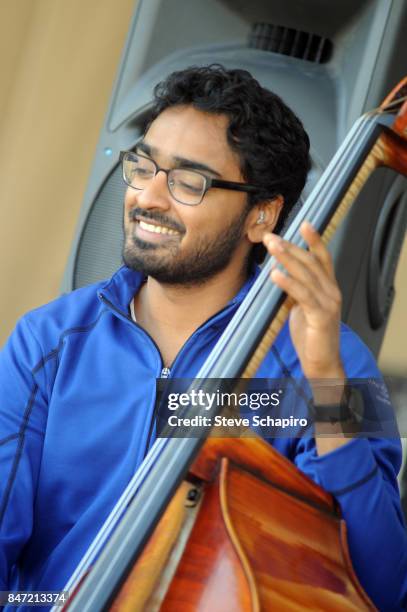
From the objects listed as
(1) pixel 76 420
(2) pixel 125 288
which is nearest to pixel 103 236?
(2) pixel 125 288

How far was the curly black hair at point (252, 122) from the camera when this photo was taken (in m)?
1.03

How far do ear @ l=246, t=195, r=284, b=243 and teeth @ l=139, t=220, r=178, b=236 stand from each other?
0.39 feet

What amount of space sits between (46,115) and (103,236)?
63 cm

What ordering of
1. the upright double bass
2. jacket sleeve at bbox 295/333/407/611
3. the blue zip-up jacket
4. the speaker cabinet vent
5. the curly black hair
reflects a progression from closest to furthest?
the upright double bass
jacket sleeve at bbox 295/333/407/611
the blue zip-up jacket
the curly black hair
the speaker cabinet vent

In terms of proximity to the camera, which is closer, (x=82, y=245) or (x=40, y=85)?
(x=82, y=245)

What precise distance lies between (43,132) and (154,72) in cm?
60

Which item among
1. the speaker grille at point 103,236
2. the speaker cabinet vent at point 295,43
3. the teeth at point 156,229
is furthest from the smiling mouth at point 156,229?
the speaker cabinet vent at point 295,43

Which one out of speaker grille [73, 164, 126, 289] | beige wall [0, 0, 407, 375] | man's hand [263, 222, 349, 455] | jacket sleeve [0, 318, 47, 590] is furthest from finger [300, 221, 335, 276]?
beige wall [0, 0, 407, 375]

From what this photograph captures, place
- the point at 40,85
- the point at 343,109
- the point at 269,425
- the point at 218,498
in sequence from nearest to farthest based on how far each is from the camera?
the point at 218,498 < the point at 269,425 < the point at 343,109 < the point at 40,85

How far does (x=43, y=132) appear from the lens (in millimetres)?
→ 1942

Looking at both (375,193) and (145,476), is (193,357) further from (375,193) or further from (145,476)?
(375,193)

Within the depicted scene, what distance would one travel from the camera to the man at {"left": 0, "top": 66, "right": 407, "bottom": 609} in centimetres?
94

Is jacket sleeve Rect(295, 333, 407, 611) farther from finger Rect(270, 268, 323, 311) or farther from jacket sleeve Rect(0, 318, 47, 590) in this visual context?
jacket sleeve Rect(0, 318, 47, 590)

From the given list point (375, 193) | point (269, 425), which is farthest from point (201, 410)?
point (375, 193)
